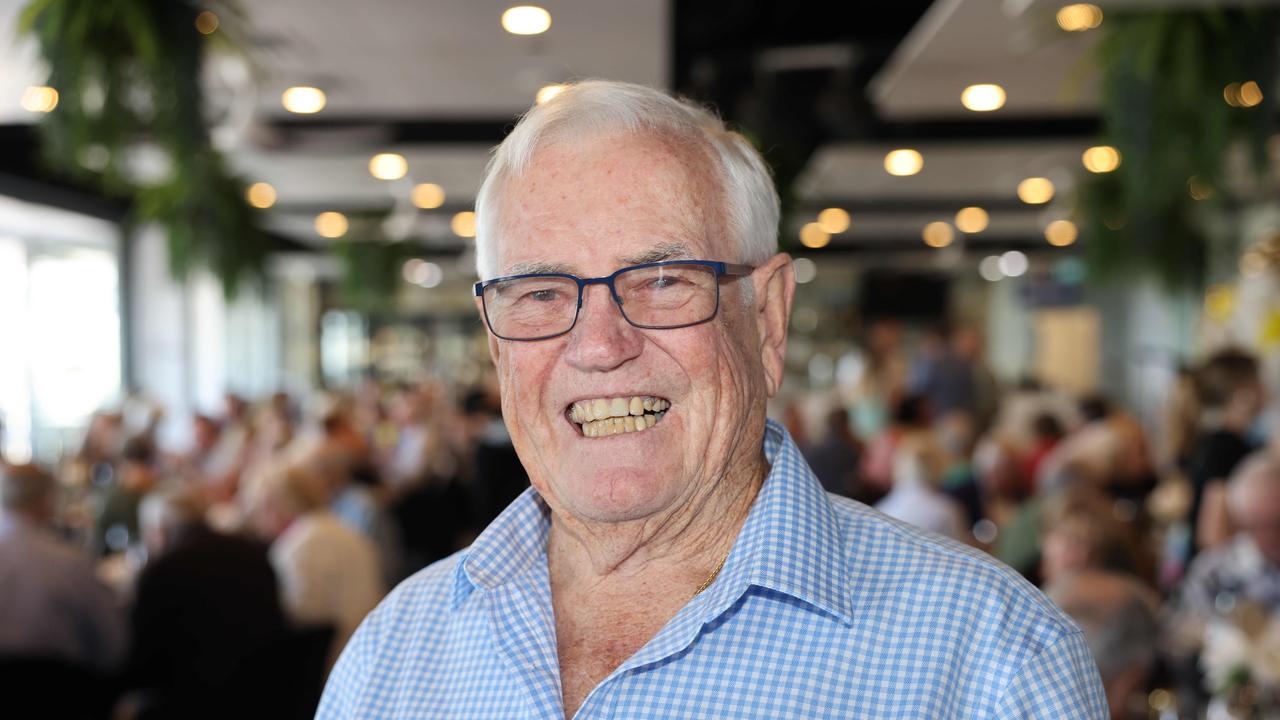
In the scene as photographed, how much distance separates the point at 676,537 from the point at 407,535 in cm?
672

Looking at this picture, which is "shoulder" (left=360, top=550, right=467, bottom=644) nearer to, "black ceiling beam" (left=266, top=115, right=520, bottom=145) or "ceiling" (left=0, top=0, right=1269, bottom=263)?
"ceiling" (left=0, top=0, right=1269, bottom=263)

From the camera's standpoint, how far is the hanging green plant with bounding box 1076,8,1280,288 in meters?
3.95

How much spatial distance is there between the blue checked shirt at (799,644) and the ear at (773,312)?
12 centimetres

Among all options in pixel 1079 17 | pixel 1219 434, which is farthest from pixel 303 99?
pixel 1219 434

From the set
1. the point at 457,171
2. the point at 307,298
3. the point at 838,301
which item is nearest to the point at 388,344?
the point at 307,298

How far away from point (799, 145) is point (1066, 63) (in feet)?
4.58

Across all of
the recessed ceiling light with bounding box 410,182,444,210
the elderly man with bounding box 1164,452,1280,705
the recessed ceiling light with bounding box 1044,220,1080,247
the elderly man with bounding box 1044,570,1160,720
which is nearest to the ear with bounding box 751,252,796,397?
the elderly man with bounding box 1044,570,1160,720

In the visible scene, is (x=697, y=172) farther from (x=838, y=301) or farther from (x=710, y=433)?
(x=838, y=301)

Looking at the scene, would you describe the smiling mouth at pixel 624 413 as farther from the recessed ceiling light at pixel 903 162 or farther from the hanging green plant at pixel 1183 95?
the recessed ceiling light at pixel 903 162

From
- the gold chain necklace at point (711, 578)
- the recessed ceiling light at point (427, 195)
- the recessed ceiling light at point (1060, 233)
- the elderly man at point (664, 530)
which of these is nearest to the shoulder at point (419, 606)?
the elderly man at point (664, 530)

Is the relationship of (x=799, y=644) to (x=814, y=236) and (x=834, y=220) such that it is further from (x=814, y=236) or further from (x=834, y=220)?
(x=814, y=236)

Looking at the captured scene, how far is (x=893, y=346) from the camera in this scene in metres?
16.5

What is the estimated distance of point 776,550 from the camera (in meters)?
1.26

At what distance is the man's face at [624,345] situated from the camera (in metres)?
1.29
